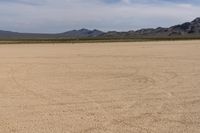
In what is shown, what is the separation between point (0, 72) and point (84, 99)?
27.9ft

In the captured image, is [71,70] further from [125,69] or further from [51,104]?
[51,104]

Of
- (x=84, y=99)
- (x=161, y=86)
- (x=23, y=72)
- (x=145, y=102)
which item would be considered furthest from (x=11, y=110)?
(x=23, y=72)

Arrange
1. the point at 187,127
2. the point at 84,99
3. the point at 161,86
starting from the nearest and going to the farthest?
the point at 187,127, the point at 84,99, the point at 161,86

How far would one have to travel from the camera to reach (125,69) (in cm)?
2028

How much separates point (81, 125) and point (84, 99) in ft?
9.76

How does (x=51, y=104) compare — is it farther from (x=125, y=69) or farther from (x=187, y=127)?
(x=125, y=69)

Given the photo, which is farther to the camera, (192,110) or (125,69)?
(125,69)

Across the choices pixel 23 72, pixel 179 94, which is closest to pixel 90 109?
pixel 179 94

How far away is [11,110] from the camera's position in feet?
34.2

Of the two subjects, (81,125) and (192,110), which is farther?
(192,110)

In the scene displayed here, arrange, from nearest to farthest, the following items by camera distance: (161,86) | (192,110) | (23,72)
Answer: (192,110)
(161,86)
(23,72)

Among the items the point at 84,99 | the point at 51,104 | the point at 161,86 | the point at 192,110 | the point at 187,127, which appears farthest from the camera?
the point at 161,86

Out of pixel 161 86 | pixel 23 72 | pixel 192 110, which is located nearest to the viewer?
pixel 192 110

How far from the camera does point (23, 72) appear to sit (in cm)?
1948
